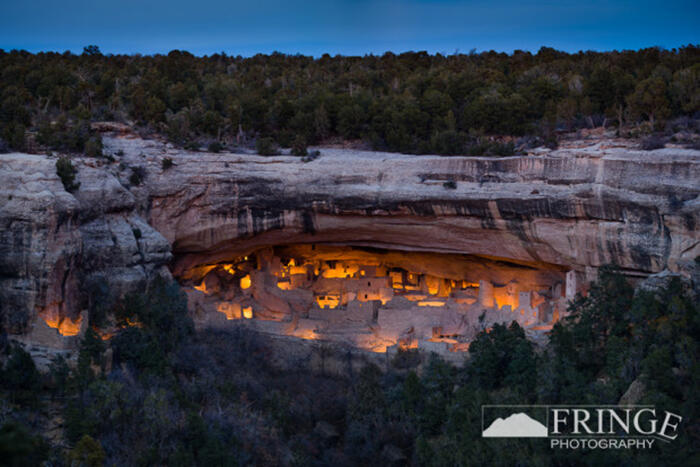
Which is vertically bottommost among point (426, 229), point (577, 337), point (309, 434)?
point (309, 434)

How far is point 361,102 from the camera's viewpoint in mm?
28250

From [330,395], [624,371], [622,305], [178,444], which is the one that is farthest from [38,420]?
[622,305]

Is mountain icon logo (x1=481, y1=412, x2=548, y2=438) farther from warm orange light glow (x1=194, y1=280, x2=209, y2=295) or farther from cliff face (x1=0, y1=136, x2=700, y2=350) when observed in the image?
warm orange light glow (x1=194, y1=280, x2=209, y2=295)

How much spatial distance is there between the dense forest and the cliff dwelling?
1251mm

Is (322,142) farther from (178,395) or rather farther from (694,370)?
(694,370)

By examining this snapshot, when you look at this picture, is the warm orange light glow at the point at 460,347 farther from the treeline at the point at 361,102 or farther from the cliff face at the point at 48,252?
the cliff face at the point at 48,252

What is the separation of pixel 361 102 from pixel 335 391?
11.5 meters

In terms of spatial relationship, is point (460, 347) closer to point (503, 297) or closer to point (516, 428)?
point (503, 297)

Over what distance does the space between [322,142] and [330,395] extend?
33.1 feet

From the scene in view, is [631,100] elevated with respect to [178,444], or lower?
elevated

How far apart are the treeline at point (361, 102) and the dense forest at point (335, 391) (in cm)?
623

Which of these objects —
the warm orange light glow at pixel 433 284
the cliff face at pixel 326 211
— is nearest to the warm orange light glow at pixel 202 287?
the cliff face at pixel 326 211

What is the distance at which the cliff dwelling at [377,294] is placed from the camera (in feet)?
73.4

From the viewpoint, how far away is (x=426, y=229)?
23.8m
